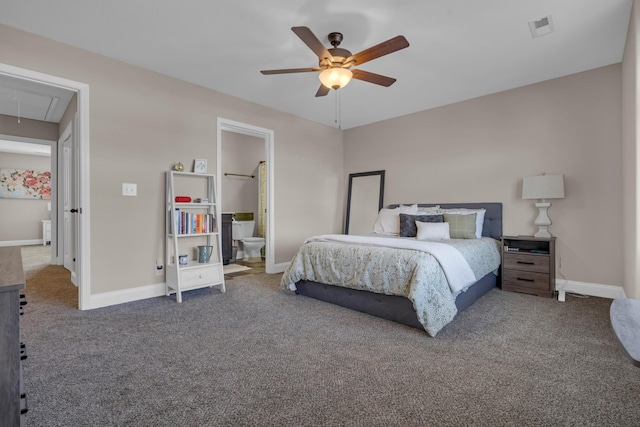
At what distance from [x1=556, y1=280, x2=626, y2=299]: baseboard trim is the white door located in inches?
236

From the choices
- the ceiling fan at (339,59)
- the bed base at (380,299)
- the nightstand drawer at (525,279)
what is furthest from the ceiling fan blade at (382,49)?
the nightstand drawer at (525,279)

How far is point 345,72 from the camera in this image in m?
2.64

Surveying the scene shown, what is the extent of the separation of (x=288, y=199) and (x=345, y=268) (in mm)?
2205

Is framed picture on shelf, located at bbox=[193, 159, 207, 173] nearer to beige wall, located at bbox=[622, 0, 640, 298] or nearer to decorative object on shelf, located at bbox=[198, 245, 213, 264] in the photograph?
decorative object on shelf, located at bbox=[198, 245, 213, 264]

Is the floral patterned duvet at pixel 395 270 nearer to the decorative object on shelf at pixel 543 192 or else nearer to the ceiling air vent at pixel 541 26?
the decorative object on shelf at pixel 543 192

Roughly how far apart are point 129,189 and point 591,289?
5143mm

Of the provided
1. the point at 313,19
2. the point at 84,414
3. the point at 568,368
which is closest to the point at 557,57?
the point at 313,19

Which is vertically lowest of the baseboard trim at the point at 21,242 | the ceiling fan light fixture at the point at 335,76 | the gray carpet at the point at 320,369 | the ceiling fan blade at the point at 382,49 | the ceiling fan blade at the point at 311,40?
the gray carpet at the point at 320,369

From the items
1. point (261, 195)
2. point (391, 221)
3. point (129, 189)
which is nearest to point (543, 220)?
point (391, 221)

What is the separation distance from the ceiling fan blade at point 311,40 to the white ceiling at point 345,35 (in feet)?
1.03

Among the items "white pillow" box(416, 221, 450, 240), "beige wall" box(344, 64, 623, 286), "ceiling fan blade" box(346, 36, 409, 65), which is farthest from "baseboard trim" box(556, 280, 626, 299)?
"ceiling fan blade" box(346, 36, 409, 65)

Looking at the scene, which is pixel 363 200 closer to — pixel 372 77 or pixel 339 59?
pixel 372 77

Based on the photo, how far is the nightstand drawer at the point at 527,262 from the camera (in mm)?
3404

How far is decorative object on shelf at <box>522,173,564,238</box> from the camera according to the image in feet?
11.2
